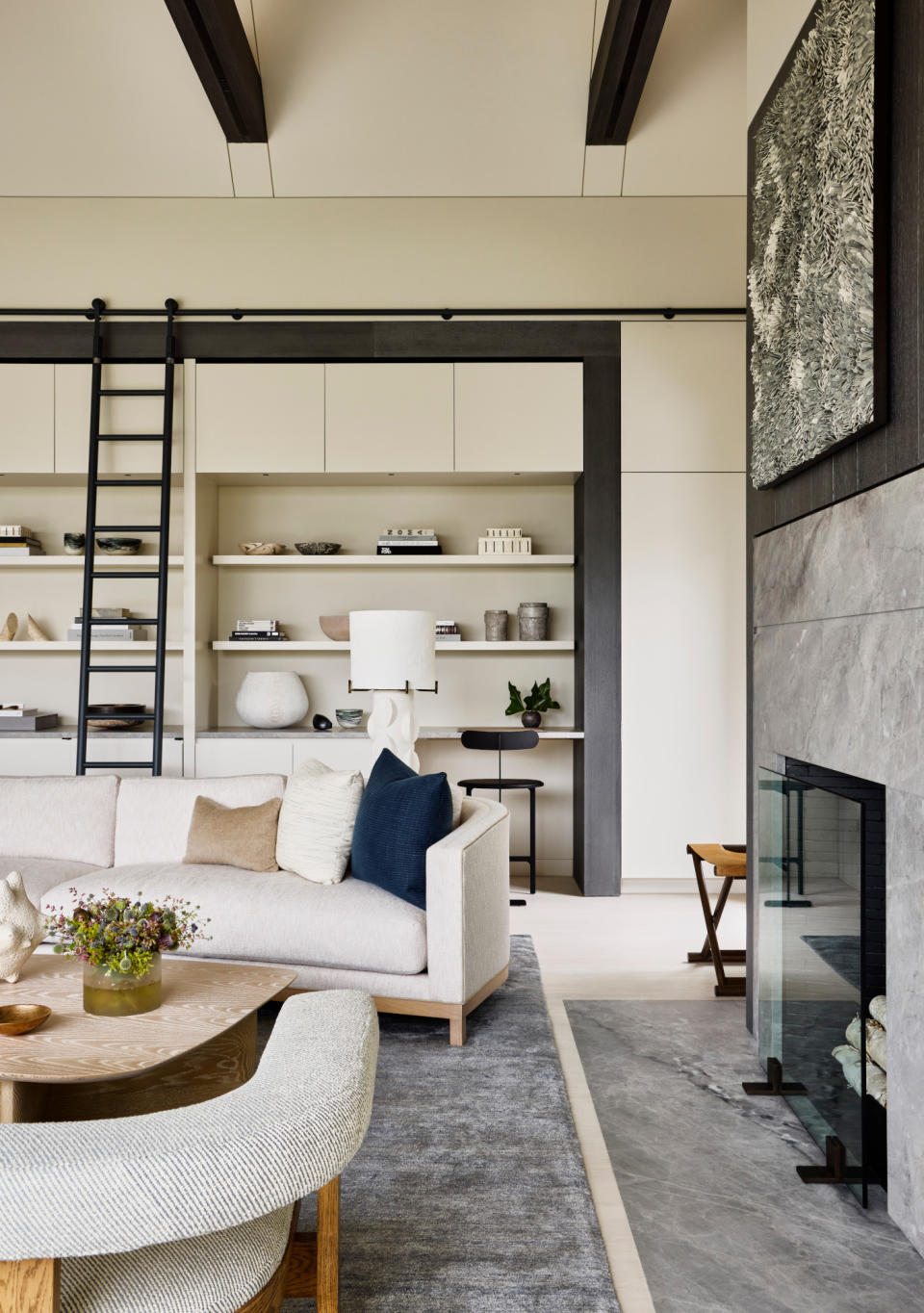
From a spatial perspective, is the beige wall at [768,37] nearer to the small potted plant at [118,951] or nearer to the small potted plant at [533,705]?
the small potted plant at [118,951]

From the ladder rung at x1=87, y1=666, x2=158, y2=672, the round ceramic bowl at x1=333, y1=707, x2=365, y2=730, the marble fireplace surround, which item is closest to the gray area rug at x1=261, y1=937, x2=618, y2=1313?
the marble fireplace surround

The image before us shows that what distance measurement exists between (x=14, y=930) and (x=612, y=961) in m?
2.40

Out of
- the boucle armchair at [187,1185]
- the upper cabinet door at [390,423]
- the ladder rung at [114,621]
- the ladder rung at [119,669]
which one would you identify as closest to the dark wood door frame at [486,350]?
the upper cabinet door at [390,423]

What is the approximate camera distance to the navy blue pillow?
10.5 ft

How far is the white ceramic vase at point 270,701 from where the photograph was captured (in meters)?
5.53

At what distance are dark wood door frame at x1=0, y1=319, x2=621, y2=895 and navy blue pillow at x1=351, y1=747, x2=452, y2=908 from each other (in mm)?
2111

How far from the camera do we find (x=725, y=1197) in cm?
219

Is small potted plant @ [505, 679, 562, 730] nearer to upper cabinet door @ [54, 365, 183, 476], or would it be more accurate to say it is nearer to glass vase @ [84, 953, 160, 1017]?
upper cabinet door @ [54, 365, 183, 476]

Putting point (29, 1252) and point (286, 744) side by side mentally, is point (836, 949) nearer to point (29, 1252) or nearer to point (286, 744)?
point (29, 1252)

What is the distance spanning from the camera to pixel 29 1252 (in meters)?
0.96

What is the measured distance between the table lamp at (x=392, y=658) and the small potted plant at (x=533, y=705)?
4.71 feet

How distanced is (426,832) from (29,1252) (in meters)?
2.29

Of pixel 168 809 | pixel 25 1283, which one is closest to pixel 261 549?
pixel 168 809

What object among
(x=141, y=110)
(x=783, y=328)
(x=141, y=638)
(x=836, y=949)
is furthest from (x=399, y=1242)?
(x=141, y=110)
